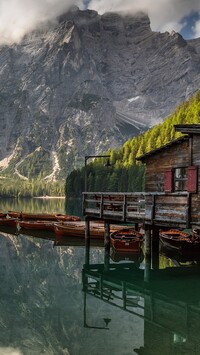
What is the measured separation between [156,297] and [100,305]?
3061mm

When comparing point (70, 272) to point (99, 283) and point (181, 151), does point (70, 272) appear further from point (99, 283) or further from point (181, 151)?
point (181, 151)

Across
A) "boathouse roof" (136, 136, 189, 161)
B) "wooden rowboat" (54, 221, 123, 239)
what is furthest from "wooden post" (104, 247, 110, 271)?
"boathouse roof" (136, 136, 189, 161)

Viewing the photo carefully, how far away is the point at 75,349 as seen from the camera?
46.4ft

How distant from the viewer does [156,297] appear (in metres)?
20.6

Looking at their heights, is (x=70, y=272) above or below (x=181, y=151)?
below

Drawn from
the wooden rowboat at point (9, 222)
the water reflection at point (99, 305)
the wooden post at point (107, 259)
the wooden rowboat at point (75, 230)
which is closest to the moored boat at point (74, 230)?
the wooden rowboat at point (75, 230)

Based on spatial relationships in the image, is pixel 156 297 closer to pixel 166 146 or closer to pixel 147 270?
pixel 147 270

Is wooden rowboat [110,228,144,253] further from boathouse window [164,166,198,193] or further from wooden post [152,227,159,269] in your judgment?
boathouse window [164,166,198,193]

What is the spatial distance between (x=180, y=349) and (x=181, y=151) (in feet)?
47.9

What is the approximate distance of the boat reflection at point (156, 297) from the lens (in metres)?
14.8

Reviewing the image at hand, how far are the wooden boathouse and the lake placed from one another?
3.43 metres

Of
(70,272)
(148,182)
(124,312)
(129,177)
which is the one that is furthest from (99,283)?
(129,177)

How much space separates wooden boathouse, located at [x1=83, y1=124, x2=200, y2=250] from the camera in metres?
23.7

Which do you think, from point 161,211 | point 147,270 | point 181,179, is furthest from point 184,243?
point 181,179
